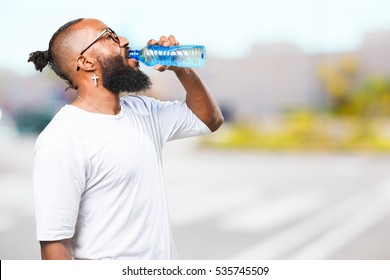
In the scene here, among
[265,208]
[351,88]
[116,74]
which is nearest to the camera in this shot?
[116,74]

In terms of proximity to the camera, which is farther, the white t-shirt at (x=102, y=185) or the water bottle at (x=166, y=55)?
the water bottle at (x=166, y=55)

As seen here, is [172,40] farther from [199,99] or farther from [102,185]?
[102,185]

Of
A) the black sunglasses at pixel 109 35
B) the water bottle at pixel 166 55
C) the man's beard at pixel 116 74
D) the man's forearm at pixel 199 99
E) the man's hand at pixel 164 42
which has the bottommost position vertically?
the man's forearm at pixel 199 99

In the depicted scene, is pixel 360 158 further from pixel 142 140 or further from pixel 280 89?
pixel 142 140

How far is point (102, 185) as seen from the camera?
5.76 feet

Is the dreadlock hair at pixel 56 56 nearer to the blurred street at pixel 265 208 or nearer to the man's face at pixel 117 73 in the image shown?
the man's face at pixel 117 73

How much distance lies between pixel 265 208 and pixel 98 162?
6.51 meters

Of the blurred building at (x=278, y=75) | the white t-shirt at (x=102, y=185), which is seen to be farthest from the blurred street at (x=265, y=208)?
the white t-shirt at (x=102, y=185)

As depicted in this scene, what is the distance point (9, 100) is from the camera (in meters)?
19.6

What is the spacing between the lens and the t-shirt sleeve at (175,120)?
1999mm

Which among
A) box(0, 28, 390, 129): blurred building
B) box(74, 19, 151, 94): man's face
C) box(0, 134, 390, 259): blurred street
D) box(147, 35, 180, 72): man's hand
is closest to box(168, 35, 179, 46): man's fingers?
box(147, 35, 180, 72): man's hand

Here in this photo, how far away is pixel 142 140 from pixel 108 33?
31 cm

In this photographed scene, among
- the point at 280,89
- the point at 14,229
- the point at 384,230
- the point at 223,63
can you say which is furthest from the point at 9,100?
the point at 384,230

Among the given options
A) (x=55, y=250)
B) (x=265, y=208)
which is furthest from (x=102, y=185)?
(x=265, y=208)
